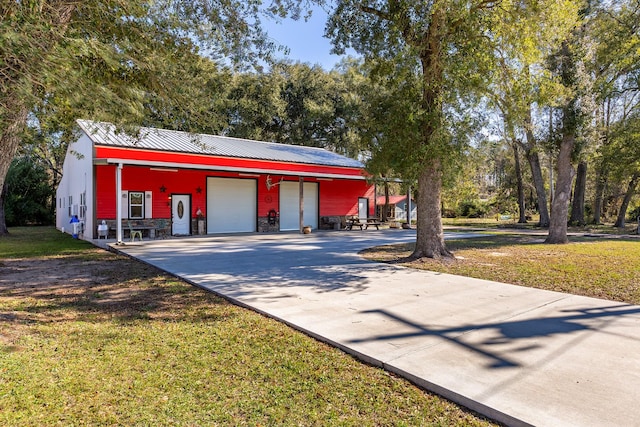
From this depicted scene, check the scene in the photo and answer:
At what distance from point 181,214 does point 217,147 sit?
3.59 m

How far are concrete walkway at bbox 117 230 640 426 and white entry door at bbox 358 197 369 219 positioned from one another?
16252 millimetres

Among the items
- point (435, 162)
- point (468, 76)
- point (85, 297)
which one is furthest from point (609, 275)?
point (85, 297)

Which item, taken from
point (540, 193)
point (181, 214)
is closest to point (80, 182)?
point (181, 214)

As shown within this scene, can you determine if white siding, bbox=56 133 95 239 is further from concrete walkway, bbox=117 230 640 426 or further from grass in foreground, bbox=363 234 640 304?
grass in foreground, bbox=363 234 640 304

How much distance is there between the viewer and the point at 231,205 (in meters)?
19.5

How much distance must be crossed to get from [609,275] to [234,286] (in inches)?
299

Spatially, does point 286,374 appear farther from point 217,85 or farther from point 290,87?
point 290,87

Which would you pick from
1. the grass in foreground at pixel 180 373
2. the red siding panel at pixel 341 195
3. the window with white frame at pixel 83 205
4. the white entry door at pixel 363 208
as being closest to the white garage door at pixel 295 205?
the red siding panel at pixel 341 195

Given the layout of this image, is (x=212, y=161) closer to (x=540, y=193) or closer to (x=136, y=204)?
(x=136, y=204)

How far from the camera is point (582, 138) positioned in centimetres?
1343

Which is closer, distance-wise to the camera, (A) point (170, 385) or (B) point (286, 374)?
(A) point (170, 385)

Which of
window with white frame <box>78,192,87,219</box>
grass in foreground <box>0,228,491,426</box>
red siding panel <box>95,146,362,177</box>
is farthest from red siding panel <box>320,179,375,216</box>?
grass in foreground <box>0,228,491,426</box>

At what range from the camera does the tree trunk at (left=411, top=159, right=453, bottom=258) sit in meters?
9.80

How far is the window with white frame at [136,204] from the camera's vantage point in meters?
16.3
